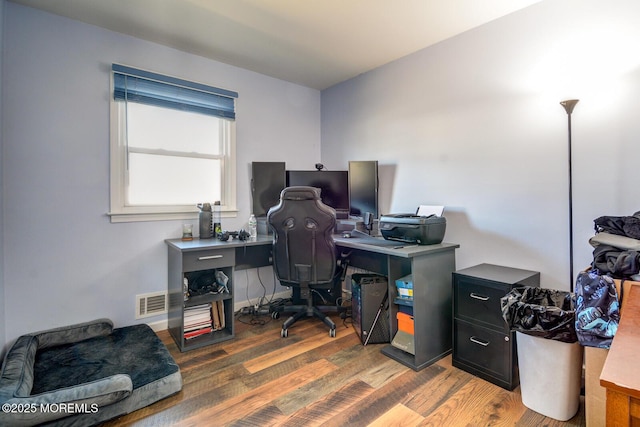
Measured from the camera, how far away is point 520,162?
2.17m

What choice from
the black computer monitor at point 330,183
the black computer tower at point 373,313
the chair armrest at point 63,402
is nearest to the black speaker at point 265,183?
the black computer monitor at point 330,183

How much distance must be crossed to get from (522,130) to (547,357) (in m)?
1.49

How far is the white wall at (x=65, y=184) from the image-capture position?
2131 mm

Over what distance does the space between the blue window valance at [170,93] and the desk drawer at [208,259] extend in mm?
1386

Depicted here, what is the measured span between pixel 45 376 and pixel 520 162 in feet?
11.2

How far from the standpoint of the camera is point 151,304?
2.66 meters

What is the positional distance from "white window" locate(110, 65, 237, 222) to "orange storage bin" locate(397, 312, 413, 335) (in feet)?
6.34

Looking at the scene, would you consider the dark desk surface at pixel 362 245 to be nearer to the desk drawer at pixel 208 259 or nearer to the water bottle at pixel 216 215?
the desk drawer at pixel 208 259

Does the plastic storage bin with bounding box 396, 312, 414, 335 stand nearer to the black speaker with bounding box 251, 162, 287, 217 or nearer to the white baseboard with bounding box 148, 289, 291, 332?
the white baseboard with bounding box 148, 289, 291, 332

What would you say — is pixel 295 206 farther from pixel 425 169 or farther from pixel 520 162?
pixel 520 162

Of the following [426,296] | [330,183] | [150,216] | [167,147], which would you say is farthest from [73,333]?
[426,296]

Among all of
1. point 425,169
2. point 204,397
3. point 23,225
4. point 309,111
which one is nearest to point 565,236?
point 425,169

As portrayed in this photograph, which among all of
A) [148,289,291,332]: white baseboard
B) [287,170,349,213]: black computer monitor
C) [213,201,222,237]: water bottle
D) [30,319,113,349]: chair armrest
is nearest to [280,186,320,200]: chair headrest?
[287,170,349,213]: black computer monitor

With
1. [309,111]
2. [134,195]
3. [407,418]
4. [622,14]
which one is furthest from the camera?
[309,111]
